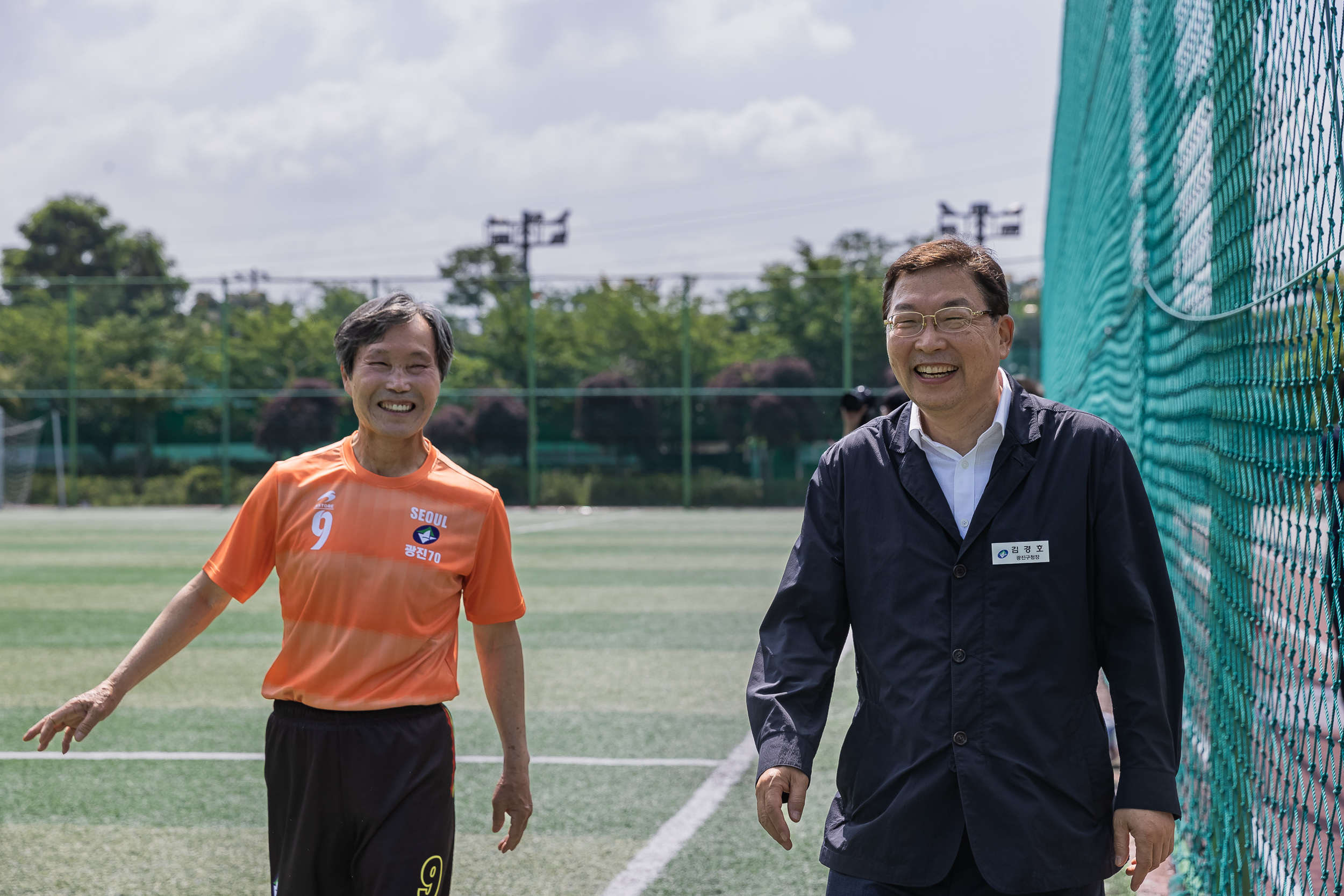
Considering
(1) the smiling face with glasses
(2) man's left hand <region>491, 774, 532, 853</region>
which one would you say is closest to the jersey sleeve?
(2) man's left hand <region>491, 774, 532, 853</region>

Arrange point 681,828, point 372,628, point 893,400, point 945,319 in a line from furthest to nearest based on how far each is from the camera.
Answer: point 893,400, point 681,828, point 372,628, point 945,319

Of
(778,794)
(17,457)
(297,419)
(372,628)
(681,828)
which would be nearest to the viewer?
(778,794)

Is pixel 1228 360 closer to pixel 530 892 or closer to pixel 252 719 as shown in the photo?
pixel 530 892

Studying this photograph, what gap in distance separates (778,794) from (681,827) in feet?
9.23

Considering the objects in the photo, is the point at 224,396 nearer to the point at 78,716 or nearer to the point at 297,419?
the point at 297,419

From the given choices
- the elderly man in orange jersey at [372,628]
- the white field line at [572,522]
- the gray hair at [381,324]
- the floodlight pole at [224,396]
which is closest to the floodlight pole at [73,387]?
the floodlight pole at [224,396]

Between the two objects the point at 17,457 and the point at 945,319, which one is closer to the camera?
the point at 945,319

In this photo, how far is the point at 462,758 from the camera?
6266mm

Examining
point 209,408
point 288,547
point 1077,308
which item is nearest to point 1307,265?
point 288,547

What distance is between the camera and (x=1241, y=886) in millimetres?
3520

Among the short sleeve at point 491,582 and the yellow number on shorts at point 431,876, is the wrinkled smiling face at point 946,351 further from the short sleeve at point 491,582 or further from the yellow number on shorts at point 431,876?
the yellow number on shorts at point 431,876

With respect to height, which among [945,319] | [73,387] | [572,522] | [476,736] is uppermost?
[945,319]

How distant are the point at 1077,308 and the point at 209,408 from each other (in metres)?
23.9


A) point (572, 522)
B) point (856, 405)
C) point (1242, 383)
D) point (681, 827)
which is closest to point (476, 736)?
point (681, 827)
